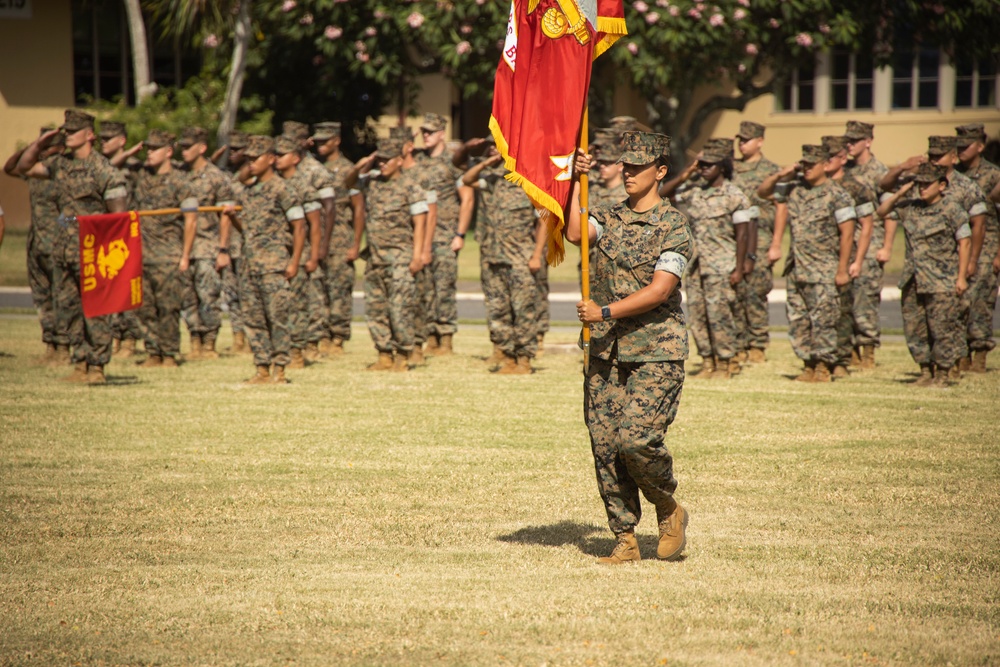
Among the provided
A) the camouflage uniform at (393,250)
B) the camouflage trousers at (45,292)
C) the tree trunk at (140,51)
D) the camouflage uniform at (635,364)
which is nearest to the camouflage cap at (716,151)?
the camouflage uniform at (393,250)

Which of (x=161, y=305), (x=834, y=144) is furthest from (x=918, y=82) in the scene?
(x=161, y=305)

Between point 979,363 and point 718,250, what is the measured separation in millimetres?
3277

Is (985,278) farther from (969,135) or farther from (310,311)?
(310,311)

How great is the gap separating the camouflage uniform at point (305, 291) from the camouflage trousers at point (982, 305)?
275 inches

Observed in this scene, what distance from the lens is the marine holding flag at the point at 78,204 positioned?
13.0 metres

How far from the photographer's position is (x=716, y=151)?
44.1ft

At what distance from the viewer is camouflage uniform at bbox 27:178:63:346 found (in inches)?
547

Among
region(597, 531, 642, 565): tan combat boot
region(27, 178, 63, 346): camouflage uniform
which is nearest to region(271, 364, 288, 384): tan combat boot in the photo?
region(27, 178, 63, 346): camouflage uniform

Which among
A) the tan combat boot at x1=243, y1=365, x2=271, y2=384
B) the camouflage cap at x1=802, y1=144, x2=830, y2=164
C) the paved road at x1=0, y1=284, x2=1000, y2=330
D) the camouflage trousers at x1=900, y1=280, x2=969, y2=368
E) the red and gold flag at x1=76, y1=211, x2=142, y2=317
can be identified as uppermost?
the camouflage cap at x1=802, y1=144, x2=830, y2=164

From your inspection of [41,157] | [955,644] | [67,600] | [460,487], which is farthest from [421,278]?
[955,644]

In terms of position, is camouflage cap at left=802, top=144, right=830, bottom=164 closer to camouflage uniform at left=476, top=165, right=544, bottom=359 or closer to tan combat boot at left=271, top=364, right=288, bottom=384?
camouflage uniform at left=476, top=165, right=544, bottom=359

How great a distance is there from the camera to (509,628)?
5715mm

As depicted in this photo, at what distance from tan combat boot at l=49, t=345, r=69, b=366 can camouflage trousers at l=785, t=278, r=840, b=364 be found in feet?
27.2

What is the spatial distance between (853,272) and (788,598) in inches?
309
